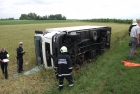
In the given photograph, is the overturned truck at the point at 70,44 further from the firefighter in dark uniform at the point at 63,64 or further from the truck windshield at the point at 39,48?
the firefighter in dark uniform at the point at 63,64

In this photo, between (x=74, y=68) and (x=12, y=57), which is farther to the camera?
(x=12, y=57)

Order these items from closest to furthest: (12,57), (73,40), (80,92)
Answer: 1. (80,92)
2. (73,40)
3. (12,57)

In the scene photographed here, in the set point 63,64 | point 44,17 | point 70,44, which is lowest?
point 63,64

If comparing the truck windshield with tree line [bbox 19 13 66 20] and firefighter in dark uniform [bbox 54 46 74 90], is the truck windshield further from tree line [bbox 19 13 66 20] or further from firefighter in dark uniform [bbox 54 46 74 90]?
tree line [bbox 19 13 66 20]

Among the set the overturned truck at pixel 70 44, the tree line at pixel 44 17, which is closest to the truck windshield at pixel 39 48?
the overturned truck at pixel 70 44

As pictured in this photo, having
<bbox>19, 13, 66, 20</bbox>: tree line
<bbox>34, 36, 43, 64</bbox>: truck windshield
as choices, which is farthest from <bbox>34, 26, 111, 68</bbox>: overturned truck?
<bbox>19, 13, 66, 20</bbox>: tree line

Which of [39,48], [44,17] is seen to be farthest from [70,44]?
[44,17]

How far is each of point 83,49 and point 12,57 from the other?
203 inches

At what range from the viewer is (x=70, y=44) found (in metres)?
8.20

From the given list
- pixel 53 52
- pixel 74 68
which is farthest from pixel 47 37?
pixel 74 68

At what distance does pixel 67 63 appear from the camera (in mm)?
5984

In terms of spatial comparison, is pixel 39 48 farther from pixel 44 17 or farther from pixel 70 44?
pixel 44 17

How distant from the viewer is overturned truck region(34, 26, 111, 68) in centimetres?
789

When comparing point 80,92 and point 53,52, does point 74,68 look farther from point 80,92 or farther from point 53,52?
point 80,92
